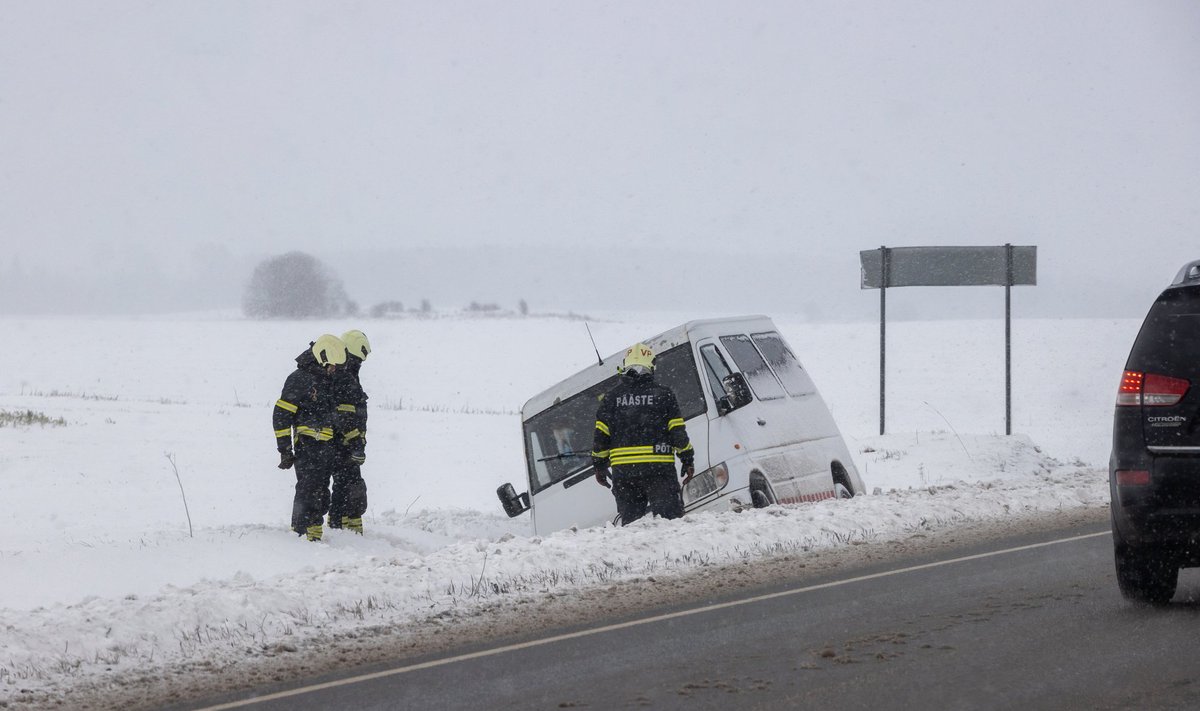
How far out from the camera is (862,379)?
4638 centimetres

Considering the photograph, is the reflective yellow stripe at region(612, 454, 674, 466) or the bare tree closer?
the reflective yellow stripe at region(612, 454, 674, 466)

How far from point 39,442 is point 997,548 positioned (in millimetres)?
16727

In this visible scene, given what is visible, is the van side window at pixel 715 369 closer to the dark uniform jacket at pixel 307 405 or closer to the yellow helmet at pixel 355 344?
the yellow helmet at pixel 355 344

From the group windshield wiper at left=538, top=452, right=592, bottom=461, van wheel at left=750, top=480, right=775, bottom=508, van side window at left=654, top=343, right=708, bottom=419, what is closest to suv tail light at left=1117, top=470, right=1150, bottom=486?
van wheel at left=750, top=480, right=775, bottom=508

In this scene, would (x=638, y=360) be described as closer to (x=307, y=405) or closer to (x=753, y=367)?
(x=753, y=367)

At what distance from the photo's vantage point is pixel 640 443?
420 inches

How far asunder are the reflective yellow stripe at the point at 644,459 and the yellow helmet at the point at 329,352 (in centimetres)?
290

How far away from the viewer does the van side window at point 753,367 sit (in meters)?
11.9

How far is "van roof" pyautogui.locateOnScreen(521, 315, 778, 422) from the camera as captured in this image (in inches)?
461

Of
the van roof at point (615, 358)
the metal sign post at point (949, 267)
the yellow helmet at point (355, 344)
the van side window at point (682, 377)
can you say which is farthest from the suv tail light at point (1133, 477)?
the metal sign post at point (949, 267)

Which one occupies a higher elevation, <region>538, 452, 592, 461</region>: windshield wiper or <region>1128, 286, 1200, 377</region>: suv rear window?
<region>1128, 286, 1200, 377</region>: suv rear window

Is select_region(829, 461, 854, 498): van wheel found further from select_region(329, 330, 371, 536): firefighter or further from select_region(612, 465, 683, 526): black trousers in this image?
select_region(329, 330, 371, 536): firefighter

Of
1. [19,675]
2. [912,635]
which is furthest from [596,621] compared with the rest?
[19,675]

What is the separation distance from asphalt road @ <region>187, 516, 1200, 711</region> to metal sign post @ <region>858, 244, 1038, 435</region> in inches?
583
